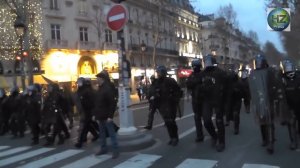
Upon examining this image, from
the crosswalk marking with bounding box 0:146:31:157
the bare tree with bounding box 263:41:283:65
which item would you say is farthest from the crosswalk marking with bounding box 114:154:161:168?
the bare tree with bounding box 263:41:283:65

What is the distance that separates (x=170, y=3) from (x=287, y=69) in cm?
4058

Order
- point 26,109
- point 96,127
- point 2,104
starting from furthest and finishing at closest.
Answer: point 2,104 → point 26,109 → point 96,127

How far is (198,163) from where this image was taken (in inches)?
317

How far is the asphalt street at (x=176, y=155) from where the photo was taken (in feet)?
26.4

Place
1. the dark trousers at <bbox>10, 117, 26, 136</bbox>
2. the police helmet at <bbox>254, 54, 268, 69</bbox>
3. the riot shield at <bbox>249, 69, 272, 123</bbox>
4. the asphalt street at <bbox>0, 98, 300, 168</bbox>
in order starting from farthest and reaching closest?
the dark trousers at <bbox>10, 117, 26, 136</bbox> → the police helmet at <bbox>254, 54, 268, 69</bbox> → the riot shield at <bbox>249, 69, 272, 123</bbox> → the asphalt street at <bbox>0, 98, 300, 168</bbox>

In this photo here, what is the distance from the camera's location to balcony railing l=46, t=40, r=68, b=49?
138 ft

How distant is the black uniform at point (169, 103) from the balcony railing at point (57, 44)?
110ft

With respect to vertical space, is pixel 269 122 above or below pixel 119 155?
above

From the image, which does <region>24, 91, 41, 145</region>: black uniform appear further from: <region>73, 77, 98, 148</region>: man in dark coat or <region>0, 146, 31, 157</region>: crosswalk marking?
<region>73, 77, 98, 148</region>: man in dark coat

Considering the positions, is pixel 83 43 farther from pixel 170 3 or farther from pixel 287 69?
pixel 287 69

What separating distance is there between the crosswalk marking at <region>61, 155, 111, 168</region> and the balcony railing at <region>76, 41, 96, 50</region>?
121ft

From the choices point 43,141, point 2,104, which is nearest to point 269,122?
point 43,141

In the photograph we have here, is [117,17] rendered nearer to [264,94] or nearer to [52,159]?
[52,159]

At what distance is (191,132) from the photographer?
12023mm
